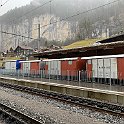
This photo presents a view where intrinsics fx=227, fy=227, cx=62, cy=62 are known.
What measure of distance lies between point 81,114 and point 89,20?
103 meters

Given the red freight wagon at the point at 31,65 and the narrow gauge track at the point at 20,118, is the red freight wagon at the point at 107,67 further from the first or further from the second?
the red freight wagon at the point at 31,65

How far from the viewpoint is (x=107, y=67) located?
24.4 m

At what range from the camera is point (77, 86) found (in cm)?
2211

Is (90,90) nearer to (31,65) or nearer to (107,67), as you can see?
(107,67)

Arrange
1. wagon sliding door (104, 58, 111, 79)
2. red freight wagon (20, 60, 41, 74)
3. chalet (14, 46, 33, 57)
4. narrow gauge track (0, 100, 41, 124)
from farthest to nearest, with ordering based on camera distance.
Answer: chalet (14, 46, 33, 57) < red freight wagon (20, 60, 41, 74) < wagon sliding door (104, 58, 111, 79) < narrow gauge track (0, 100, 41, 124)

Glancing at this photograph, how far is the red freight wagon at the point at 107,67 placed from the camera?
22091 mm

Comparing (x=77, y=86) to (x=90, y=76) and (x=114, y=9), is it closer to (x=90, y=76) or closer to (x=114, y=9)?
(x=90, y=76)

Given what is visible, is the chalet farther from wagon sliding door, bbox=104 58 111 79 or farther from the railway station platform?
wagon sliding door, bbox=104 58 111 79

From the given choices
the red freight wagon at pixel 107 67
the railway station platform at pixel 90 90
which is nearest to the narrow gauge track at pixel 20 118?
the railway station platform at pixel 90 90

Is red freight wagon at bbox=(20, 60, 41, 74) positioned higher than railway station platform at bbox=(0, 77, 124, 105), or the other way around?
red freight wagon at bbox=(20, 60, 41, 74)

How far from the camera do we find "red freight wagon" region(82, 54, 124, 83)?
22091 mm

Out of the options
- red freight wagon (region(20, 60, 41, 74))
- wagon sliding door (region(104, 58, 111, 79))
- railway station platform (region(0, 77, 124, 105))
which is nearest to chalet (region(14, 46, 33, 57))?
red freight wagon (region(20, 60, 41, 74))

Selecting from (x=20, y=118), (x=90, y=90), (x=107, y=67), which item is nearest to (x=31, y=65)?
(x=107, y=67)

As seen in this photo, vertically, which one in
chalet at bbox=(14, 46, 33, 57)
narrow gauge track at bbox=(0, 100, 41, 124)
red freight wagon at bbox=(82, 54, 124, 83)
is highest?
chalet at bbox=(14, 46, 33, 57)
